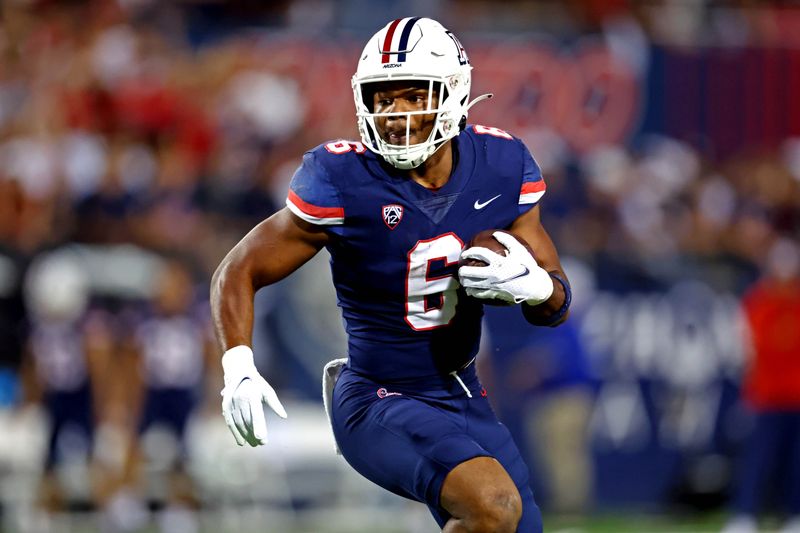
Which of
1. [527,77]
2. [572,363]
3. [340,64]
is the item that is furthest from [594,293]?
[340,64]

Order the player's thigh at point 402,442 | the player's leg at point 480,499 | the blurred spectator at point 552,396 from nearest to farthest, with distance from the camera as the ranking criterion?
the player's leg at point 480,499 < the player's thigh at point 402,442 < the blurred spectator at point 552,396

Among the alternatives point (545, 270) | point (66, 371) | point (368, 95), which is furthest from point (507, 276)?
point (66, 371)

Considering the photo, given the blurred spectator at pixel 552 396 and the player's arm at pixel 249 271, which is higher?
the player's arm at pixel 249 271

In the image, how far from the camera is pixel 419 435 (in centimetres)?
370

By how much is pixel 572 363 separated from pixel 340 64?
8.04 feet

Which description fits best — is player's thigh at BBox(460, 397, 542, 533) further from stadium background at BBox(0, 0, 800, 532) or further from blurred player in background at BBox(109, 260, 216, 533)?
blurred player in background at BBox(109, 260, 216, 533)

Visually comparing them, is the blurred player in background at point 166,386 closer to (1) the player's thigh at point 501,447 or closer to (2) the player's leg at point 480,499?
(1) the player's thigh at point 501,447

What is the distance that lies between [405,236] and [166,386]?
447 cm

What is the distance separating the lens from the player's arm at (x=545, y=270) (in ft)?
12.7

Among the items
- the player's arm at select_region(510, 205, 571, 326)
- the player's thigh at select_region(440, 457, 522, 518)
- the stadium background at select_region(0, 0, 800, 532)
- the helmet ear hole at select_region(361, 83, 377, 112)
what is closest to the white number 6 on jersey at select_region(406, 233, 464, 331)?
the player's arm at select_region(510, 205, 571, 326)

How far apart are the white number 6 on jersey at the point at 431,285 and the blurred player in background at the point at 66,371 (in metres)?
4.44

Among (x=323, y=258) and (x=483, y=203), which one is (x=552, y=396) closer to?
(x=323, y=258)

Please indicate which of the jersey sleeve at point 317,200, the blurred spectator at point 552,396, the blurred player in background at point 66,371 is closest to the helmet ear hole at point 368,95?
the jersey sleeve at point 317,200

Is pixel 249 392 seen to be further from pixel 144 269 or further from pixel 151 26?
pixel 151 26
